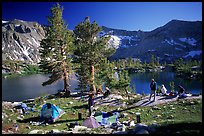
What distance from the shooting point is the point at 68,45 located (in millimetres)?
40688

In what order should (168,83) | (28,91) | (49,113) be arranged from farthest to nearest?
(168,83)
(28,91)
(49,113)

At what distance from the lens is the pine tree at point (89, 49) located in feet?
131

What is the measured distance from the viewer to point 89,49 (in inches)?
1561

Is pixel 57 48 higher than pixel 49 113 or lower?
higher

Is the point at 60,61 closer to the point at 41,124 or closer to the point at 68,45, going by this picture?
the point at 68,45

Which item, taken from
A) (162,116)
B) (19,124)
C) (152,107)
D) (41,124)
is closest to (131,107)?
(152,107)

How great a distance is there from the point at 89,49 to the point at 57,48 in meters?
5.36

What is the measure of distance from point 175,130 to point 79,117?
10488 mm

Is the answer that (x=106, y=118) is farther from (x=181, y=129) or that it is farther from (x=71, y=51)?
(x=71, y=51)

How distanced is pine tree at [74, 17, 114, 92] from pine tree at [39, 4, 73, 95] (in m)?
1.84

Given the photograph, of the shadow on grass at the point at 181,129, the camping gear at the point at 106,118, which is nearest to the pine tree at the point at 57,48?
the camping gear at the point at 106,118

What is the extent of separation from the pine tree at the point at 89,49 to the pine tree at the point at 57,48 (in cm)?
184

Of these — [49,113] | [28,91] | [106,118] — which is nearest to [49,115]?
[49,113]

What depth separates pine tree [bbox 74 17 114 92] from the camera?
40.0 meters
